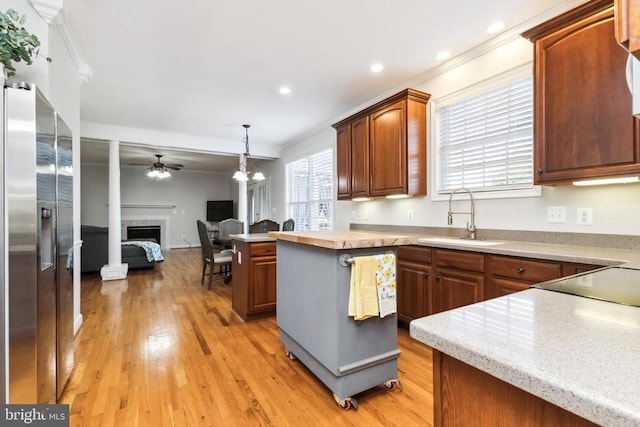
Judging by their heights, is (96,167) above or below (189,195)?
above

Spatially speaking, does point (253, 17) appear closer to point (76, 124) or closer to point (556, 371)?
point (76, 124)

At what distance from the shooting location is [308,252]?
200 cm

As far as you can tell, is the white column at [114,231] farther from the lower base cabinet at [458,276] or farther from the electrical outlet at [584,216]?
the electrical outlet at [584,216]

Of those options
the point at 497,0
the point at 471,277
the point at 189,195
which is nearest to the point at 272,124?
the point at 497,0

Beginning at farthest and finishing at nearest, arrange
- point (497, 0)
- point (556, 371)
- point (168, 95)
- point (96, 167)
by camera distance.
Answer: point (96, 167) < point (168, 95) < point (497, 0) < point (556, 371)

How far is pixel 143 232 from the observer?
920cm

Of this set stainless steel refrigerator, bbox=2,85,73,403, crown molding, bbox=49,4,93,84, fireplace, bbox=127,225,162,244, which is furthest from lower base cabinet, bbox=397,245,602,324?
fireplace, bbox=127,225,162,244

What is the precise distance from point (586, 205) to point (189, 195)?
994cm

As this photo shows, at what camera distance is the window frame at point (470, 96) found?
2.42 m

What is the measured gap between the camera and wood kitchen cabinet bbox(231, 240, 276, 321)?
309 centimetres

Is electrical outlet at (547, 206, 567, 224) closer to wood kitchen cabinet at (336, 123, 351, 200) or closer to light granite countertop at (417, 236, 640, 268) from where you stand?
light granite countertop at (417, 236, 640, 268)

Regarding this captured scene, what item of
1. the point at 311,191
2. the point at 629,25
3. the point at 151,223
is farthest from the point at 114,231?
the point at 629,25

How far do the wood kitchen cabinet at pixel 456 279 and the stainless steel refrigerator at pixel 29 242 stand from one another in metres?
2.56
